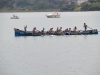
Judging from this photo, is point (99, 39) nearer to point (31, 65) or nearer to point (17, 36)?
point (17, 36)

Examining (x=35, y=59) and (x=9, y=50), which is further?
(x=9, y=50)

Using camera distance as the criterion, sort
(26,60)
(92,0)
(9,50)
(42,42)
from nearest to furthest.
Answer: (26,60) → (9,50) → (42,42) → (92,0)

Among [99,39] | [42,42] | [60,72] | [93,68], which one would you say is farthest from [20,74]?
[99,39]

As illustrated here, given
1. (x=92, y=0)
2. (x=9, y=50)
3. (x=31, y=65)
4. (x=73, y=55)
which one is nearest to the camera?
(x=31, y=65)

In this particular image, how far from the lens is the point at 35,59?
44.5 metres

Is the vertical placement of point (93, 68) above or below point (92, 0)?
below

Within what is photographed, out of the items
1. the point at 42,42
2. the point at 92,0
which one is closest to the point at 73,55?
the point at 42,42

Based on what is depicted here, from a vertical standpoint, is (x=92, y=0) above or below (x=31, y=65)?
above

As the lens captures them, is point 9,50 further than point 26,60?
Yes

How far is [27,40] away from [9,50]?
1009cm

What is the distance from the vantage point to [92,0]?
7495 inches

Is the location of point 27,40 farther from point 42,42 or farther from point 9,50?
point 9,50

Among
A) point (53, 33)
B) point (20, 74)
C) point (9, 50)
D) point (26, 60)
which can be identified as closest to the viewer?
point (20, 74)

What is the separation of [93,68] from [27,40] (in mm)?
24363
